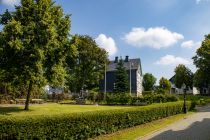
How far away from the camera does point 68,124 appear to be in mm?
15328

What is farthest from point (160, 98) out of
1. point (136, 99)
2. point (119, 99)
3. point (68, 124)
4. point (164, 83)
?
point (164, 83)

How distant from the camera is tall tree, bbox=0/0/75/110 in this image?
29.3m

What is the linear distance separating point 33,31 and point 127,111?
12.8 m

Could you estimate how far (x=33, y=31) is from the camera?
30.0 metres

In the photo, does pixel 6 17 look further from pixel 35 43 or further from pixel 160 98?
pixel 160 98

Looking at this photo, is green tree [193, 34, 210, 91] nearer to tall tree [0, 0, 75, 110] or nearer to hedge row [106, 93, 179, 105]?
hedge row [106, 93, 179, 105]

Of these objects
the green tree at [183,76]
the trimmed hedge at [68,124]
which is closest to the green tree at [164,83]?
the green tree at [183,76]

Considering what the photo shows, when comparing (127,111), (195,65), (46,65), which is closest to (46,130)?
(127,111)

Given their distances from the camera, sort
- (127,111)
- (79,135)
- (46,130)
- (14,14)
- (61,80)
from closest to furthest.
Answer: (46,130), (79,135), (127,111), (14,14), (61,80)

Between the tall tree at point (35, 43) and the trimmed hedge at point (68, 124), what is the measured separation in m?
11.0

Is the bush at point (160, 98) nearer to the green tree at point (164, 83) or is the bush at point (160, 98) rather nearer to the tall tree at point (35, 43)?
the tall tree at point (35, 43)

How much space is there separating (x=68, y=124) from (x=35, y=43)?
52.5 feet

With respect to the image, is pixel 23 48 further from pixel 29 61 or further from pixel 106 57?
pixel 106 57

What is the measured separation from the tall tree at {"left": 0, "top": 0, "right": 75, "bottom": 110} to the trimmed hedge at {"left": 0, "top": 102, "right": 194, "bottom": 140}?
11007 mm
